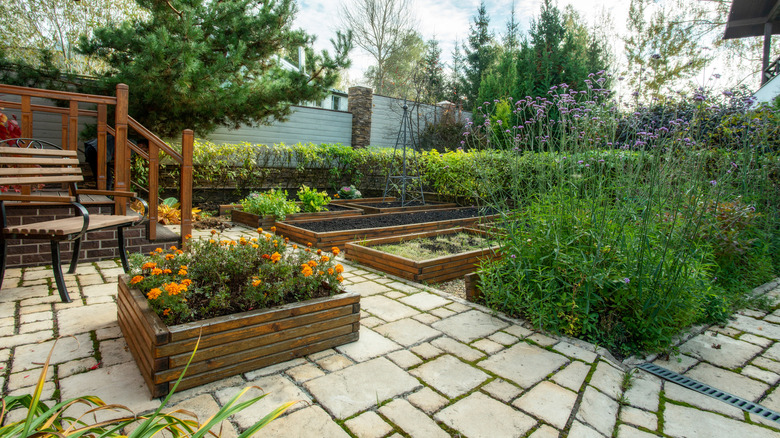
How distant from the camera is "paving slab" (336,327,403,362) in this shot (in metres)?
2.02

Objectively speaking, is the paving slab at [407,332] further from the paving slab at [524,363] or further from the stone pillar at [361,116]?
the stone pillar at [361,116]

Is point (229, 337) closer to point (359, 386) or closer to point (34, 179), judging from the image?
point (359, 386)

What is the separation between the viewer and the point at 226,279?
205 cm

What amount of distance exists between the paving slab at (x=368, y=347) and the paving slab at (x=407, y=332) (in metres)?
0.05

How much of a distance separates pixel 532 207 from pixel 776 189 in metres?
3.13

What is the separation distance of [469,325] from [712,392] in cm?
115

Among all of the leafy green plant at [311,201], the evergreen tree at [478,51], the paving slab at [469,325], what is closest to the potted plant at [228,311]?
the paving slab at [469,325]

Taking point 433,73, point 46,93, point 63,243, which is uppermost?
point 433,73

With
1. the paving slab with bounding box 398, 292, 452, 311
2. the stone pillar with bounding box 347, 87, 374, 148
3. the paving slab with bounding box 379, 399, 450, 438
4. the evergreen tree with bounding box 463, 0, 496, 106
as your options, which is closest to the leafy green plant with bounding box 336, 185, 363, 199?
the stone pillar with bounding box 347, 87, 374, 148

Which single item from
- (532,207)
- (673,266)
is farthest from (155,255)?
(673,266)

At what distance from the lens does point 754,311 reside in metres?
3.01

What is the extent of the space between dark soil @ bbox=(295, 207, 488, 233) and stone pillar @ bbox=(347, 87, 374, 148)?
16.0 ft

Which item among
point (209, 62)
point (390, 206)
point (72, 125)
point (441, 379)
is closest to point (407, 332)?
point (441, 379)

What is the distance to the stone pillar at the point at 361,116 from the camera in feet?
36.0
